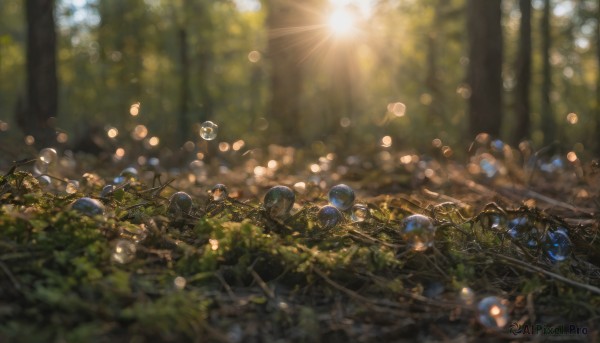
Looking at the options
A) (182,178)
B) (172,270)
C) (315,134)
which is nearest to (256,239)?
(172,270)

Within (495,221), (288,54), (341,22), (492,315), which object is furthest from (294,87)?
(492,315)

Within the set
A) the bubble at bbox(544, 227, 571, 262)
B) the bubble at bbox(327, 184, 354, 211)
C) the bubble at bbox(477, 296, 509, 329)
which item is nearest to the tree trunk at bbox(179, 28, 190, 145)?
the bubble at bbox(327, 184, 354, 211)

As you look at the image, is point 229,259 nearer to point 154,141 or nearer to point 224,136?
point 154,141

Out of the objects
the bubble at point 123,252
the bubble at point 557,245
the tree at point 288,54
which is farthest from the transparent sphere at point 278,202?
the tree at point 288,54

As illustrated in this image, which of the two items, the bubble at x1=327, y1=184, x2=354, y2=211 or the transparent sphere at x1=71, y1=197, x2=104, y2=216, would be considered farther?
the bubble at x1=327, y1=184, x2=354, y2=211

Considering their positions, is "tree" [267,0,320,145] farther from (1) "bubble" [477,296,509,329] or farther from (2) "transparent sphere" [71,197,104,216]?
(1) "bubble" [477,296,509,329]
